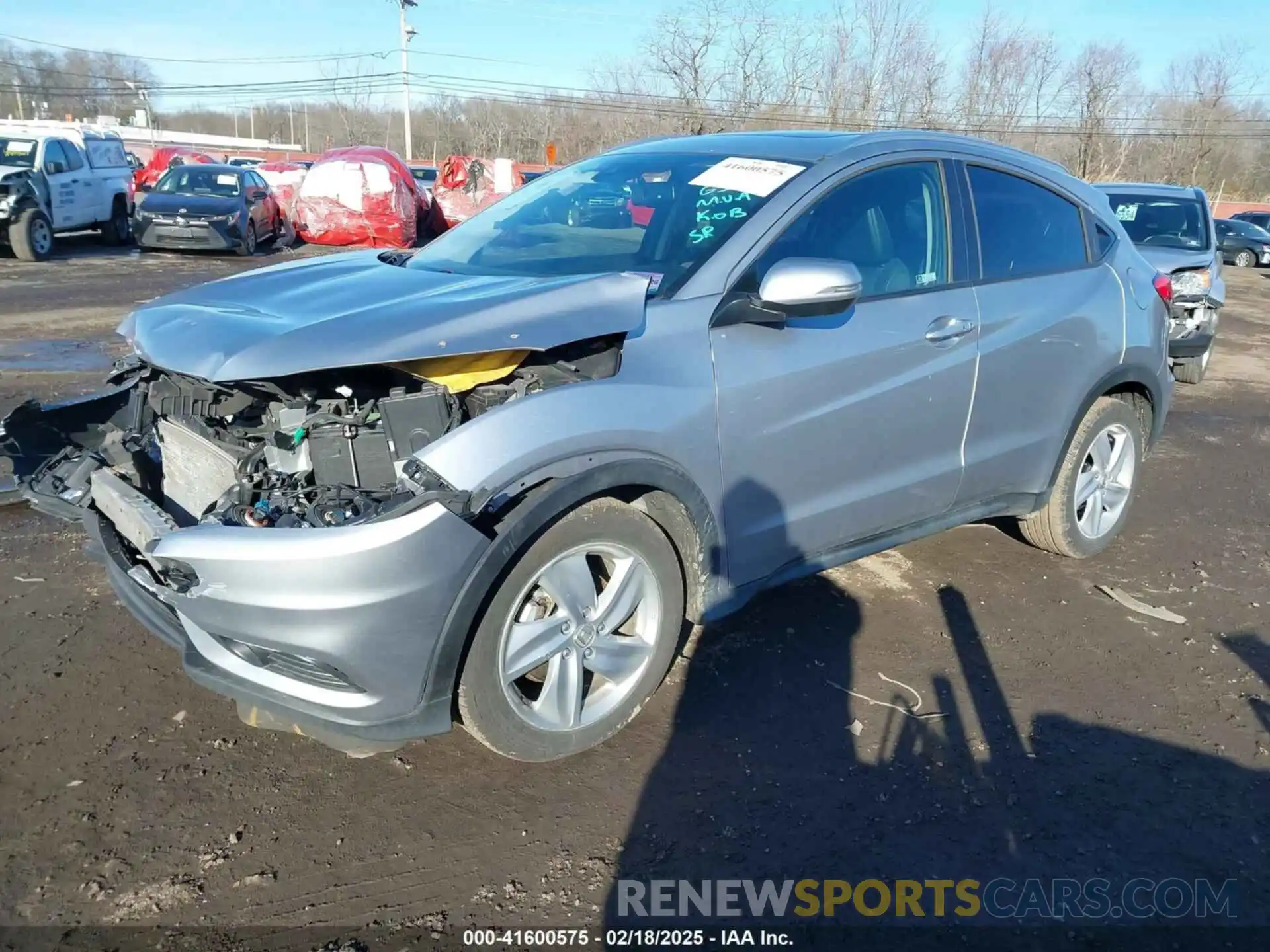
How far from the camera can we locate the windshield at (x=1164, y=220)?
9852 mm

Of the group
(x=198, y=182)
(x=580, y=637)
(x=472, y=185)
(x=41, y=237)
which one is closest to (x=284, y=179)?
(x=198, y=182)

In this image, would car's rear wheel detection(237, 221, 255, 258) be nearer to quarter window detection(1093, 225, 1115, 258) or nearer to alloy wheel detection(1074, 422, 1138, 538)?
quarter window detection(1093, 225, 1115, 258)

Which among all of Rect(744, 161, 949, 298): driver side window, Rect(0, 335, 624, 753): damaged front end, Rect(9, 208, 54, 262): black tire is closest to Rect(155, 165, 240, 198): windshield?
Rect(9, 208, 54, 262): black tire

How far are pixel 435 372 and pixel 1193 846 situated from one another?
8.25 ft

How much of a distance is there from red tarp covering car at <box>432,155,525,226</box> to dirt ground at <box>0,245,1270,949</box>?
682 inches

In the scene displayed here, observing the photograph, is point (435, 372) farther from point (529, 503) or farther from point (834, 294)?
point (834, 294)

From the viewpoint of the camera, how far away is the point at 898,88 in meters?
32.7

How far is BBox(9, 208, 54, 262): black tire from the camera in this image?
1498 centimetres

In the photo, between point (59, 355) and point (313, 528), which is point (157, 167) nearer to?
point (59, 355)

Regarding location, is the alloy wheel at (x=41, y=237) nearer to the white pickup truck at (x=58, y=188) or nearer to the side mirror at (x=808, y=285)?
the white pickup truck at (x=58, y=188)

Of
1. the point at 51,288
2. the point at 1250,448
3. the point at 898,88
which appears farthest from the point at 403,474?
the point at 898,88

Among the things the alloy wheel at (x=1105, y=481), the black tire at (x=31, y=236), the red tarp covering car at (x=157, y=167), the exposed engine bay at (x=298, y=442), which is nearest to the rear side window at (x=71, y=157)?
the black tire at (x=31, y=236)

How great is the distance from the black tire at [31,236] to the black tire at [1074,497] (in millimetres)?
15934

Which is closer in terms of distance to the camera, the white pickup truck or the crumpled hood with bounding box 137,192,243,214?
the white pickup truck
